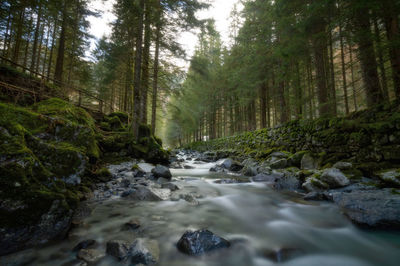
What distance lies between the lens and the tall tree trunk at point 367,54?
428 centimetres

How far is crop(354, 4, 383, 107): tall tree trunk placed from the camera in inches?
169

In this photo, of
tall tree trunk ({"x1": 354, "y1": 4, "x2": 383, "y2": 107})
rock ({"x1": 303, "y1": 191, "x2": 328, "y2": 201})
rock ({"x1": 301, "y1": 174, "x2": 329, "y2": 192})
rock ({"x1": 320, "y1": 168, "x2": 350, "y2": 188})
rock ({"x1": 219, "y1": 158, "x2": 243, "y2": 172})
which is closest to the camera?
rock ({"x1": 303, "y1": 191, "x2": 328, "y2": 201})

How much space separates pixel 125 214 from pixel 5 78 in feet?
Result: 25.9

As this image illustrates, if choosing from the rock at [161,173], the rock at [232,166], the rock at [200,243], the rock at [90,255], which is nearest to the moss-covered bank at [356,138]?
the rock at [232,166]

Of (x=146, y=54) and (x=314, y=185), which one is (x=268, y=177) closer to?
(x=314, y=185)

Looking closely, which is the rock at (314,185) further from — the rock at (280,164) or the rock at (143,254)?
the rock at (143,254)

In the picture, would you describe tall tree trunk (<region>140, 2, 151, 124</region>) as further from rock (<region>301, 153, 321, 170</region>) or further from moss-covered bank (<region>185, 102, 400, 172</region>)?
moss-covered bank (<region>185, 102, 400, 172</region>)

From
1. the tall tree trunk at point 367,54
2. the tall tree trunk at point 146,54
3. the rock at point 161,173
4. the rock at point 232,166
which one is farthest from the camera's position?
the tall tree trunk at point 146,54

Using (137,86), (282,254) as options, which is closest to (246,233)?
(282,254)

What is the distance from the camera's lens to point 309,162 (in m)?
5.73

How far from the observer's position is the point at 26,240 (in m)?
1.78

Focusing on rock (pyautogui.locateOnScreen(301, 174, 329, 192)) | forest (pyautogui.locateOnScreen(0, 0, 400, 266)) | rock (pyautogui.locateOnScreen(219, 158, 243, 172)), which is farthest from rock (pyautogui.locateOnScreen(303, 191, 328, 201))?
rock (pyautogui.locateOnScreen(219, 158, 243, 172))

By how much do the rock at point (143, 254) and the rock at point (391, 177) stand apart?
451 cm

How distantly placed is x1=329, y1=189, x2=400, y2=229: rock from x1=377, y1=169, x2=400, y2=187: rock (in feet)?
1.80
